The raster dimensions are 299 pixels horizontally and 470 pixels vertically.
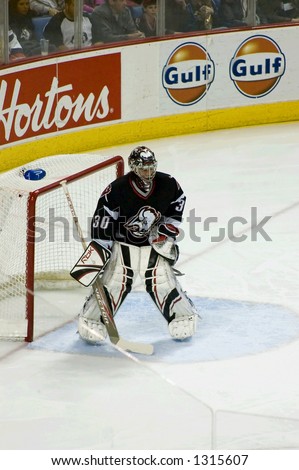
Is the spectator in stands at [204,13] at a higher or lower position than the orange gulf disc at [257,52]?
higher

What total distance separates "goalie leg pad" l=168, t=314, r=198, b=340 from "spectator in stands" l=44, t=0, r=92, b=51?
3.87 meters

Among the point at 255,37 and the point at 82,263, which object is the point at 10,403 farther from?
the point at 255,37

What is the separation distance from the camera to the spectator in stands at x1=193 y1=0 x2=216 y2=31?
9.95 meters

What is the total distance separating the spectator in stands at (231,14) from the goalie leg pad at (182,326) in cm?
473

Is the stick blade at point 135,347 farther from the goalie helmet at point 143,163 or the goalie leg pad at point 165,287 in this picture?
the goalie helmet at point 143,163

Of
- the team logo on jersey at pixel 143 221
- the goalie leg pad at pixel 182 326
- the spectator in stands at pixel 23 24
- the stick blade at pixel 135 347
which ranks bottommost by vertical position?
the stick blade at pixel 135 347

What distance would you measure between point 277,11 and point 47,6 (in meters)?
2.30

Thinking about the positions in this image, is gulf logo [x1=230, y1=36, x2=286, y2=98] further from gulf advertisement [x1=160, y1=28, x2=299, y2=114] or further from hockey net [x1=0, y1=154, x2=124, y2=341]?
hockey net [x1=0, y1=154, x2=124, y2=341]

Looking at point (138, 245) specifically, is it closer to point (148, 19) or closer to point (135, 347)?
point (135, 347)

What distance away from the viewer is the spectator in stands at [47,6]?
8.97 m

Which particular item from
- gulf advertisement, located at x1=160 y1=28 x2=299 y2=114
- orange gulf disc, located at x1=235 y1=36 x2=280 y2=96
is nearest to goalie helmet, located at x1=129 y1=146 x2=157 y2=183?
gulf advertisement, located at x1=160 y1=28 x2=299 y2=114

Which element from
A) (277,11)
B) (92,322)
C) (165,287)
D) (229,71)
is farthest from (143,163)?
(277,11)

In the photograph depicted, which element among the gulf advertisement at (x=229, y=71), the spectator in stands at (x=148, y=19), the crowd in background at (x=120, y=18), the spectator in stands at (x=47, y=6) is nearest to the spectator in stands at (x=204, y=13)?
the crowd in background at (x=120, y=18)

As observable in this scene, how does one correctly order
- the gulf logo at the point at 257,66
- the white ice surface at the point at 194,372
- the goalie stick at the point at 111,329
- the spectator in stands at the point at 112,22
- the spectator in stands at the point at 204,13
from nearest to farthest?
1. the white ice surface at the point at 194,372
2. the goalie stick at the point at 111,329
3. the spectator in stands at the point at 112,22
4. the spectator in stands at the point at 204,13
5. the gulf logo at the point at 257,66
